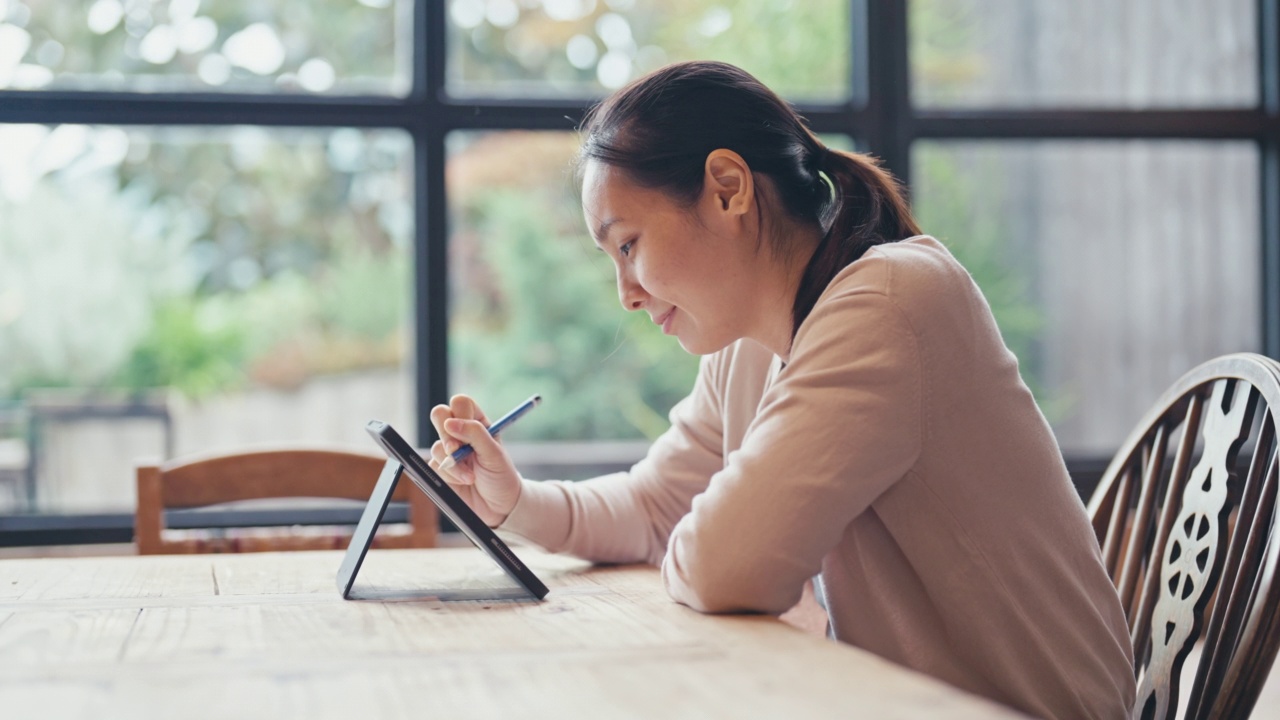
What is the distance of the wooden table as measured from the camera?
2.35ft

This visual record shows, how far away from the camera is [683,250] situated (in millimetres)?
1210

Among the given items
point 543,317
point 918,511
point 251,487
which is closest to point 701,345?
point 918,511

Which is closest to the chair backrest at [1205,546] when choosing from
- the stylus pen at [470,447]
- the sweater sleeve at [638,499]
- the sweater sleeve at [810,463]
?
the sweater sleeve at [810,463]

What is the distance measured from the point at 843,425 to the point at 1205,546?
1.51 ft

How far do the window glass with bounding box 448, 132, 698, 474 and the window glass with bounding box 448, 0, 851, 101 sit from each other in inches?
5.1

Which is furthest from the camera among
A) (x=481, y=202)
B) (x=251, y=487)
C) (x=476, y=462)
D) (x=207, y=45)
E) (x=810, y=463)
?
(x=481, y=202)

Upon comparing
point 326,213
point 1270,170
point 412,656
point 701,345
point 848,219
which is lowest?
point 412,656

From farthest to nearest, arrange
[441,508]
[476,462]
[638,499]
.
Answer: [638,499] < [476,462] < [441,508]

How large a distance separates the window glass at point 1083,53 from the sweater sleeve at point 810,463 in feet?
5.72

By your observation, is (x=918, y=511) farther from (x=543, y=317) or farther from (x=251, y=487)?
(x=543, y=317)

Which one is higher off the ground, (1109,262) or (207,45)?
(207,45)

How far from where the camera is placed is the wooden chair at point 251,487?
163cm

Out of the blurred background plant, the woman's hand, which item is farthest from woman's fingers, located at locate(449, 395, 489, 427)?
the blurred background plant

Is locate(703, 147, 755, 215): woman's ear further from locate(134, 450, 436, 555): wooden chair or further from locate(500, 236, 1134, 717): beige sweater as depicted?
locate(134, 450, 436, 555): wooden chair
